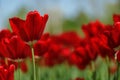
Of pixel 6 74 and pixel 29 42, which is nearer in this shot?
pixel 6 74

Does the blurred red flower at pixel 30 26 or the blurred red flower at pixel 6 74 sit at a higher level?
the blurred red flower at pixel 30 26

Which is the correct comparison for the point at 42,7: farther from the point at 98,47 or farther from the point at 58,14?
the point at 98,47

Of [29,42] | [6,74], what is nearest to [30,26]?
[29,42]

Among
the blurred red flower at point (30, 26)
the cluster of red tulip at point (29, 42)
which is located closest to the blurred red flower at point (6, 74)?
the cluster of red tulip at point (29, 42)

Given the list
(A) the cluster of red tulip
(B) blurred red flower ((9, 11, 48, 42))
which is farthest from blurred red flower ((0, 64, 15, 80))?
(B) blurred red flower ((9, 11, 48, 42))

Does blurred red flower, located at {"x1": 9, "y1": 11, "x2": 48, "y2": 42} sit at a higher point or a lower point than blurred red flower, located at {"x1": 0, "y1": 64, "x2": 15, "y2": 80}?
higher

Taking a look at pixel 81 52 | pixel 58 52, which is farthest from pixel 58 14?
pixel 81 52

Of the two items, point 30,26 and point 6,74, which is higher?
point 30,26

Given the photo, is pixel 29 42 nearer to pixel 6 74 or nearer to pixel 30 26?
pixel 30 26

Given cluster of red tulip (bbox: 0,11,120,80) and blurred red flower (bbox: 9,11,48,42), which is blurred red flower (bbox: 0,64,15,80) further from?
blurred red flower (bbox: 9,11,48,42)

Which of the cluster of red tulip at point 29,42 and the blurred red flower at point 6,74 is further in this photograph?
the cluster of red tulip at point 29,42

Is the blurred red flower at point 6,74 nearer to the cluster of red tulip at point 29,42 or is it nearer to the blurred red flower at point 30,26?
the cluster of red tulip at point 29,42
